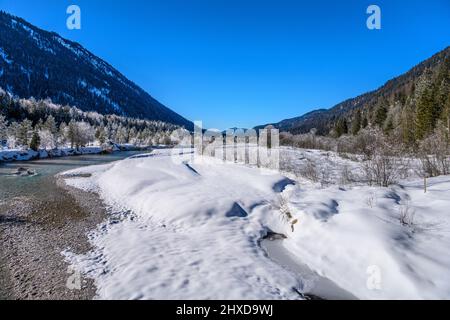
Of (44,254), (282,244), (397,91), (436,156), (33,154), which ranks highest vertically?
(397,91)

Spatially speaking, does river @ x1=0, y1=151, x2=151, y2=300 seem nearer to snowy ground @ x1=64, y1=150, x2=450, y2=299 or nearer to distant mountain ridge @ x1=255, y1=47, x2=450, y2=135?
snowy ground @ x1=64, y1=150, x2=450, y2=299

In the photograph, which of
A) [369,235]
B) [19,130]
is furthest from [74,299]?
[19,130]

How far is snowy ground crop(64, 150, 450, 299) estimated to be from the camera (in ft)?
20.1

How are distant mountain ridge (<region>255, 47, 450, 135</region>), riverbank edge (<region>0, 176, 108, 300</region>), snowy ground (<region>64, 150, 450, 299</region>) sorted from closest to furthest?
1. snowy ground (<region>64, 150, 450, 299</region>)
2. riverbank edge (<region>0, 176, 108, 300</region>)
3. distant mountain ridge (<region>255, 47, 450, 135</region>)

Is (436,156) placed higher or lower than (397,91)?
lower

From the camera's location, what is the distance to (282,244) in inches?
365

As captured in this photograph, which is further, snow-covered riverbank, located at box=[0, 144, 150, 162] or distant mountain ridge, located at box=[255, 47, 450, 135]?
distant mountain ridge, located at box=[255, 47, 450, 135]

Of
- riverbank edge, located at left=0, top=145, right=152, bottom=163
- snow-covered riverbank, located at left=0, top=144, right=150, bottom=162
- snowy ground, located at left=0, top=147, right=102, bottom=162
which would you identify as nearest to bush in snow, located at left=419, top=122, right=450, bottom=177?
riverbank edge, located at left=0, top=145, right=152, bottom=163

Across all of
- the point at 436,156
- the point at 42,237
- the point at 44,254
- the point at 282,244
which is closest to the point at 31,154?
the point at 42,237

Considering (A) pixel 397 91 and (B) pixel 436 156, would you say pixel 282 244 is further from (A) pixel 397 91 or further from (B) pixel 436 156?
(A) pixel 397 91

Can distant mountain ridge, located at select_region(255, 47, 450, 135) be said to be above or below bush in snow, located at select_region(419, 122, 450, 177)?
above
